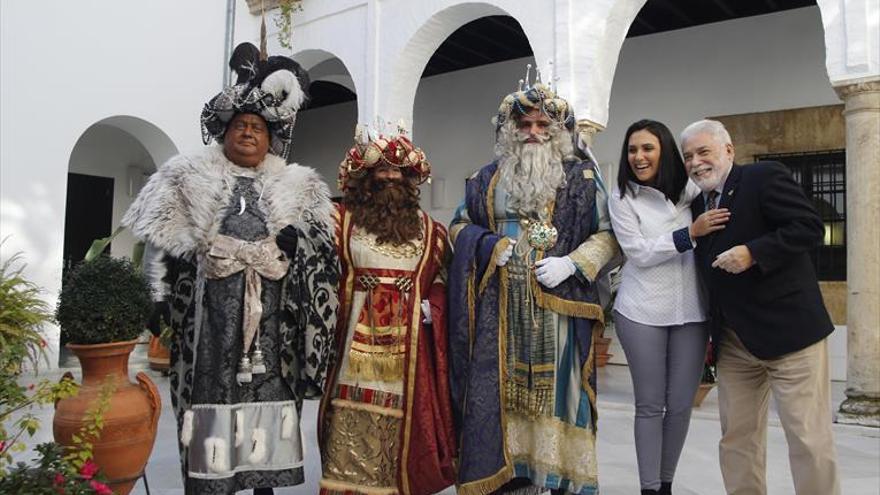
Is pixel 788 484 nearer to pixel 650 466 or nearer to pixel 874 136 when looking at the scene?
pixel 650 466

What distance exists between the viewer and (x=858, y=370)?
5.54 metres

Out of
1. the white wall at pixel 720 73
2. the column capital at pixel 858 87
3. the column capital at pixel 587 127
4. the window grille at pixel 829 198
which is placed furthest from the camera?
the white wall at pixel 720 73

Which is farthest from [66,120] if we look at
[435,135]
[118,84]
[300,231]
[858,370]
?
[858,370]

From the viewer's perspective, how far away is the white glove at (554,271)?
2971 mm

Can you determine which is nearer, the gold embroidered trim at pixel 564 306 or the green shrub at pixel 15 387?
the green shrub at pixel 15 387

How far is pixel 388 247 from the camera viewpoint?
309cm

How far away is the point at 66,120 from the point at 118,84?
Result: 0.76 m

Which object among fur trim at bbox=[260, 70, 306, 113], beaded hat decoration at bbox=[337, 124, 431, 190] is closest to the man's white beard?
beaded hat decoration at bbox=[337, 124, 431, 190]

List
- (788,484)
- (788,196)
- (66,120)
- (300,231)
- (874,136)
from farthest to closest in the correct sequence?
1. (66,120)
2. (874,136)
3. (788,484)
4. (300,231)
5. (788,196)

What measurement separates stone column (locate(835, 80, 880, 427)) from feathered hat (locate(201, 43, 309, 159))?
14.9 feet

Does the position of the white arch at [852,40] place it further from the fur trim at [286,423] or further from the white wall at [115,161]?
the white wall at [115,161]

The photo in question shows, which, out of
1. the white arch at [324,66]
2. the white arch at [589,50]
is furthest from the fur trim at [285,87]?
the white arch at [324,66]

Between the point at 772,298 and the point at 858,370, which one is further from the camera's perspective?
the point at 858,370

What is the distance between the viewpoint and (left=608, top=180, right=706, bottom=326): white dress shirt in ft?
9.50
